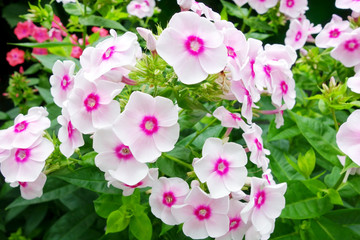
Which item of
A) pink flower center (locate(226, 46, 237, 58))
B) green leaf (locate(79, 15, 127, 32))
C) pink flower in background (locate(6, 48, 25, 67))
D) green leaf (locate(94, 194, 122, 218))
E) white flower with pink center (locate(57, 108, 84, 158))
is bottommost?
pink flower in background (locate(6, 48, 25, 67))

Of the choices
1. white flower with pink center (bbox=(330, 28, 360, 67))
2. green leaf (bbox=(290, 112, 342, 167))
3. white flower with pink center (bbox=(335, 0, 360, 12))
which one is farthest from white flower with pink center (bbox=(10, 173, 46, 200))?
white flower with pink center (bbox=(335, 0, 360, 12))

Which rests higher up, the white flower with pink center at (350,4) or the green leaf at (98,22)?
the white flower with pink center at (350,4)

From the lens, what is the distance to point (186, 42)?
2.40 ft

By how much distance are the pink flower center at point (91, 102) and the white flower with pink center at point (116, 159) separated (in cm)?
5

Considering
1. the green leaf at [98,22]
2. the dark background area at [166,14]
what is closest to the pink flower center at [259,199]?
the green leaf at [98,22]

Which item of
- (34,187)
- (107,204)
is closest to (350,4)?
(107,204)

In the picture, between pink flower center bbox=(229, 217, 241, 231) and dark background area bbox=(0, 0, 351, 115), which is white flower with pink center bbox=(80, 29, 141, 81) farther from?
dark background area bbox=(0, 0, 351, 115)

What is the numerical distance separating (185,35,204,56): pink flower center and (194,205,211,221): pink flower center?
0.96 feet

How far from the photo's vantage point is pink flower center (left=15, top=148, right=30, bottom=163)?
32.7 inches

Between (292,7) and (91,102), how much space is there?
1.01 meters

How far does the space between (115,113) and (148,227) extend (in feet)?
1.00

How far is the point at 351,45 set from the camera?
44.0 inches

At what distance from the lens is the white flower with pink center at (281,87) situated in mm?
854

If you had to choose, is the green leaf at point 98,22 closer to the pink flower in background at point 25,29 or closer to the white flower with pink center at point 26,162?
the white flower with pink center at point 26,162
